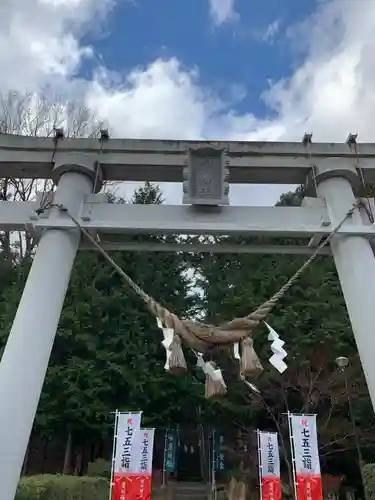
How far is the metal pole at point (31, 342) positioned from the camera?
12.4 feet

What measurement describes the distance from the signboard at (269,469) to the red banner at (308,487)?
1445 millimetres

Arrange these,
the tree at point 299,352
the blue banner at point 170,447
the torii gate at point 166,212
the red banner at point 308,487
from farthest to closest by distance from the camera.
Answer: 1. the blue banner at point 170,447
2. the tree at point 299,352
3. the red banner at point 308,487
4. the torii gate at point 166,212

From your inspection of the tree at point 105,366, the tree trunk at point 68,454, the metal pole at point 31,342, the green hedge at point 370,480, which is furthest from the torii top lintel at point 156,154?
the tree trunk at point 68,454

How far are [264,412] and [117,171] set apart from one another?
11.8m

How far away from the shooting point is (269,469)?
1149cm

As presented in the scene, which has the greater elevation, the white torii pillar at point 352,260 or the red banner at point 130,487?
the white torii pillar at point 352,260

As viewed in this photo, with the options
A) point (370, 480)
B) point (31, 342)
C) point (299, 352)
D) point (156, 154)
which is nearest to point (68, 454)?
point (299, 352)

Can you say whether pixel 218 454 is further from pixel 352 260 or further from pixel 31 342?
pixel 31 342

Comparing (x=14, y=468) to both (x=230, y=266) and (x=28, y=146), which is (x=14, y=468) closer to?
(x=28, y=146)

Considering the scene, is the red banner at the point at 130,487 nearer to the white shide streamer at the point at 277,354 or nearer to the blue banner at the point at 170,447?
the blue banner at the point at 170,447

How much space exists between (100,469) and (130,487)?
378 centimetres

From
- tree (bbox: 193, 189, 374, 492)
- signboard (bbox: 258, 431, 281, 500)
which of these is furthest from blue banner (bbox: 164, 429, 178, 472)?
signboard (bbox: 258, 431, 281, 500)

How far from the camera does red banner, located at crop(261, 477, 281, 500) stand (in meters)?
11.3

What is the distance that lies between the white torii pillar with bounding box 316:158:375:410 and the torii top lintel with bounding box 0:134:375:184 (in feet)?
0.61
